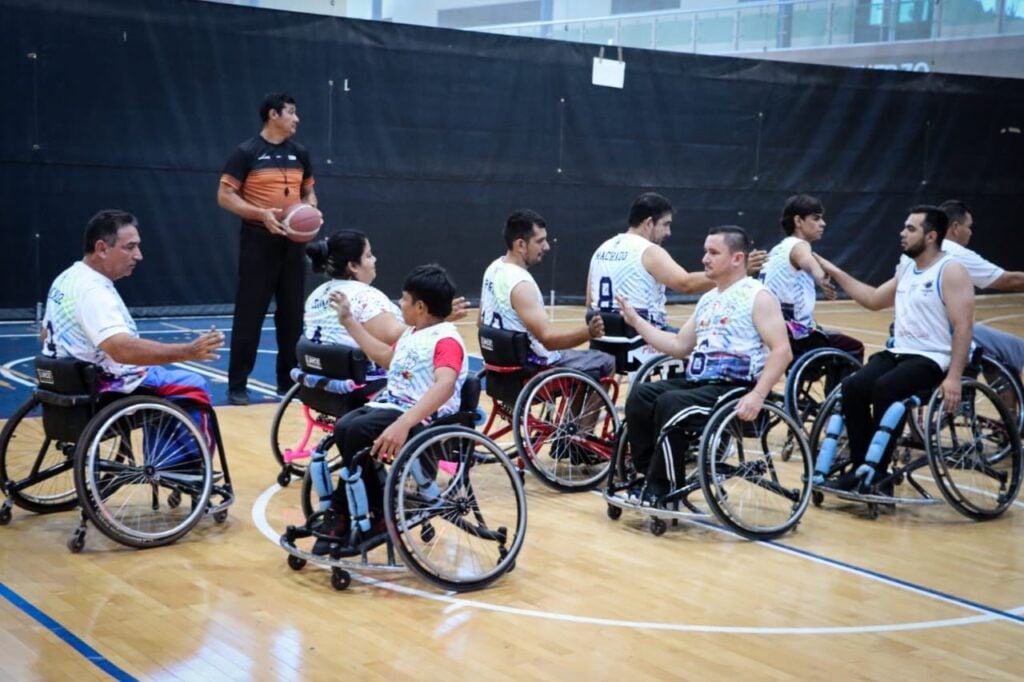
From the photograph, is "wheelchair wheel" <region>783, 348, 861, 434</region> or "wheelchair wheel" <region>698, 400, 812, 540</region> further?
"wheelchair wheel" <region>783, 348, 861, 434</region>

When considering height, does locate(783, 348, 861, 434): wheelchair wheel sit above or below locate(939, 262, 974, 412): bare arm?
below

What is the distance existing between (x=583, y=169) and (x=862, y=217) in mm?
3243

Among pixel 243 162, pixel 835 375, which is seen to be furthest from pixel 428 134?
pixel 835 375

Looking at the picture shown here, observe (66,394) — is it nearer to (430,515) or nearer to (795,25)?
(430,515)

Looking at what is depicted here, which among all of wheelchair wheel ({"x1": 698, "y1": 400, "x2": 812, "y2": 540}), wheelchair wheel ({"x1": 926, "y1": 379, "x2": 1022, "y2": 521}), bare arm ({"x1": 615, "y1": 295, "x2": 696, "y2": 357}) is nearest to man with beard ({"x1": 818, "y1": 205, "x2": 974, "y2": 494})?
wheelchair wheel ({"x1": 926, "y1": 379, "x2": 1022, "y2": 521})

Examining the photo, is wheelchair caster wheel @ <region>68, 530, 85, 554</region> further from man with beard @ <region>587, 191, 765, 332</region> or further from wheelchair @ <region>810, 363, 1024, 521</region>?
wheelchair @ <region>810, 363, 1024, 521</region>

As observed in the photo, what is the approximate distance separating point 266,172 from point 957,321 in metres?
3.52

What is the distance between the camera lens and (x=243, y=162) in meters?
6.45

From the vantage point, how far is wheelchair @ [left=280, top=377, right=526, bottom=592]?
349cm

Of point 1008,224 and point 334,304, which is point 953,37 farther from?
point 334,304

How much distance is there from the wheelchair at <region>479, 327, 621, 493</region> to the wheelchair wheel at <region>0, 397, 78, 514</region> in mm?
1566

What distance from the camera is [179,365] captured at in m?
7.57

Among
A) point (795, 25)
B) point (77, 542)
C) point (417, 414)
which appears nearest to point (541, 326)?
point (417, 414)

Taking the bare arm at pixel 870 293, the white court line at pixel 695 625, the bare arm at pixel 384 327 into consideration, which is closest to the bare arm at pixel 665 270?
the bare arm at pixel 870 293
